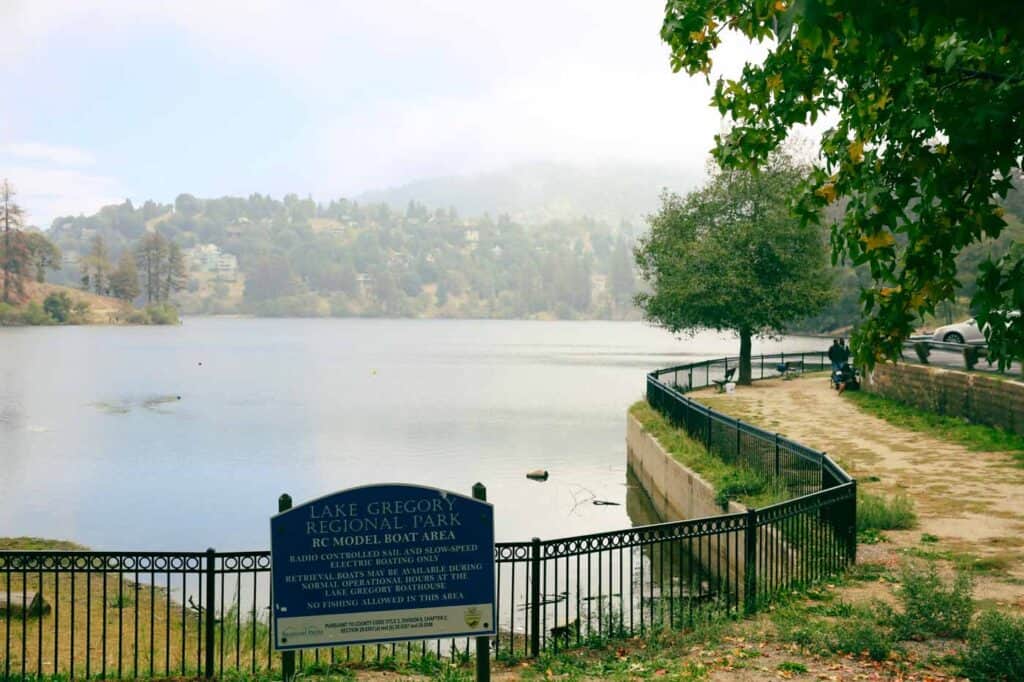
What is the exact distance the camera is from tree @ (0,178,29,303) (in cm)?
18125

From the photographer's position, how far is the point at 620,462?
36.3 m

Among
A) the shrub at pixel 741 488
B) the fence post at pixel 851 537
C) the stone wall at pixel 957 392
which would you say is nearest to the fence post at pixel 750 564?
the fence post at pixel 851 537

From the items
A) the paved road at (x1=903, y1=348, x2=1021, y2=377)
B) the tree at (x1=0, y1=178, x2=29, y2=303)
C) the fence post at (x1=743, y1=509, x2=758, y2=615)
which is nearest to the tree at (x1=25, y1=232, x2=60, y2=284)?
the tree at (x1=0, y1=178, x2=29, y2=303)

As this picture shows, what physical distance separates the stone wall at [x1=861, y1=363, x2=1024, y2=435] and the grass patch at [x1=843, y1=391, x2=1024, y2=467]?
9.8 inches

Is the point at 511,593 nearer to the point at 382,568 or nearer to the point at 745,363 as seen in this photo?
the point at 382,568

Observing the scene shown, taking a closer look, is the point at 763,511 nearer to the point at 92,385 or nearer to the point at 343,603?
the point at 343,603

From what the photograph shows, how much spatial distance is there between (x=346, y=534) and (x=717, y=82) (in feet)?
20.8

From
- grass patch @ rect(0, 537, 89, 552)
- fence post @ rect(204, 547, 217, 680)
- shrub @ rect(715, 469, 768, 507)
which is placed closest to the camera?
fence post @ rect(204, 547, 217, 680)

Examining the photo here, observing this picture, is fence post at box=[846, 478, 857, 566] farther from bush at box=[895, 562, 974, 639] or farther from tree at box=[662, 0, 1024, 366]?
tree at box=[662, 0, 1024, 366]

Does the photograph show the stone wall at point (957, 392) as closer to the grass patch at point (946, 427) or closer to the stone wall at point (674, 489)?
the grass patch at point (946, 427)

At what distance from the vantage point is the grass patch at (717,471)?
1806 centimetres

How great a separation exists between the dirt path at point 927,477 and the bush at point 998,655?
2.66 metres

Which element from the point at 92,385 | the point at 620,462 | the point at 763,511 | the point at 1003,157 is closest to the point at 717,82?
the point at 1003,157

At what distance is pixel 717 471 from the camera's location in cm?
2134
